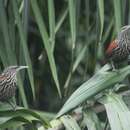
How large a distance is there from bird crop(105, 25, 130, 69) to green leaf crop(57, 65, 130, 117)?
235mm

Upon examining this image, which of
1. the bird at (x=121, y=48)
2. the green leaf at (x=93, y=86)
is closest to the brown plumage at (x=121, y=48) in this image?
the bird at (x=121, y=48)

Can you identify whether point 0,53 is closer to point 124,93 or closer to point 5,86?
point 5,86

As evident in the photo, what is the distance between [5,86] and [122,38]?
1.52 ft

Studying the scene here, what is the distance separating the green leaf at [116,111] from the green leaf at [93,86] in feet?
0.14

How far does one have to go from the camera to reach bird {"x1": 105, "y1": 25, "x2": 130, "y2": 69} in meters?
1.91

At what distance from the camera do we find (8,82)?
176 cm

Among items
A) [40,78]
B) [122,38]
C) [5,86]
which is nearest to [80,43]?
[40,78]

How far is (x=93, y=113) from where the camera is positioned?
1.61 metres

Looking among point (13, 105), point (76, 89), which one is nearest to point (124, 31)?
point (76, 89)

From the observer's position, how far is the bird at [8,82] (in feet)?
5.67

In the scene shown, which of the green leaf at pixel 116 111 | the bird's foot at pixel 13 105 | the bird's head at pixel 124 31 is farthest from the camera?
the bird's head at pixel 124 31

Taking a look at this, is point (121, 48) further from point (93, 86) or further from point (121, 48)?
point (93, 86)

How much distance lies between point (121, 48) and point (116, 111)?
438 mm

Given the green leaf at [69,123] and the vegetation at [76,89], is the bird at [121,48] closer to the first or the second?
the vegetation at [76,89]
